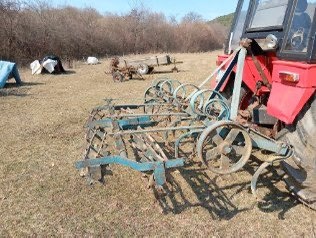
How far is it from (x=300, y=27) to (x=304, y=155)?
1037mm

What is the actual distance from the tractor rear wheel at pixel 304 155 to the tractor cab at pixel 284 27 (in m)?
0.43

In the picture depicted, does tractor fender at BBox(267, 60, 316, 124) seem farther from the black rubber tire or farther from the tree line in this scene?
the tree line

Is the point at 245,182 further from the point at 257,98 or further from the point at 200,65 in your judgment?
the point at 200,65

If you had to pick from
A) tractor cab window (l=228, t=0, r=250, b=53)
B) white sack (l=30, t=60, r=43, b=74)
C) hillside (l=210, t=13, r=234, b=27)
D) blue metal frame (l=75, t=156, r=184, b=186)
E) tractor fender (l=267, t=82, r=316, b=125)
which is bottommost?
hillside (l=210, t=13, r=234, b=27)

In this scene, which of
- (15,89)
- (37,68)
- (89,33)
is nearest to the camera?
(15,89)

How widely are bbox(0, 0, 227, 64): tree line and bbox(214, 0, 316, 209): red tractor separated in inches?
510

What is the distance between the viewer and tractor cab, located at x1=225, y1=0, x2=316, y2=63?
281 centimetres

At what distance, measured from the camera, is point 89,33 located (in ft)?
62.6

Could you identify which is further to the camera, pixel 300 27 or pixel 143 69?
pixel 143 69

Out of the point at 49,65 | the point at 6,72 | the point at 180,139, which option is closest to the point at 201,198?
the point at 180,139

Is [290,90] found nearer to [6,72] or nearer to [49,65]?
[6,72]

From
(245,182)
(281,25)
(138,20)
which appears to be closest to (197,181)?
(245,182)

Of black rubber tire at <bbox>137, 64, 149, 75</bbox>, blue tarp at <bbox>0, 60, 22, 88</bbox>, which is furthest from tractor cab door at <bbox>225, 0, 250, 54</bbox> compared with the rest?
black rubber tire at <bbox>137, 64, 149, 75</bbox>

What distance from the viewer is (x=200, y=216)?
114 inches
